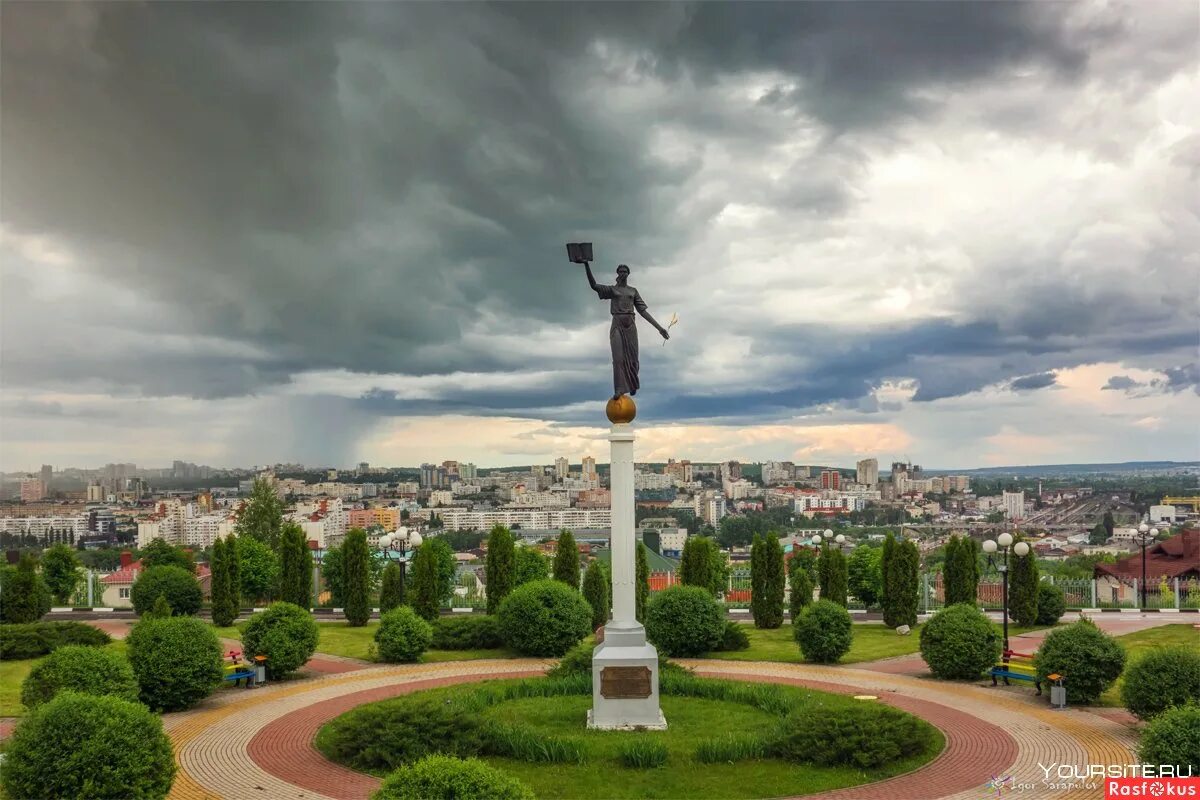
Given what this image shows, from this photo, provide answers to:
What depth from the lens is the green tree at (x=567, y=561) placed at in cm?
2567

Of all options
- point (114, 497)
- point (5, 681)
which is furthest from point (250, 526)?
point (114, 497)

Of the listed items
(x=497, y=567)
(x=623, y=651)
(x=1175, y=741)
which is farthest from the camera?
(x=497, y=567)

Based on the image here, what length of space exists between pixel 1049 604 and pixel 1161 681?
13655 mm

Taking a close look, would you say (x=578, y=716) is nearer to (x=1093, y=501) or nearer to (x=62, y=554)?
(x=62, y=554)

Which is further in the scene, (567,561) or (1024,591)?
(567,561)

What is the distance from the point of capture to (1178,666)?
12.4 metres

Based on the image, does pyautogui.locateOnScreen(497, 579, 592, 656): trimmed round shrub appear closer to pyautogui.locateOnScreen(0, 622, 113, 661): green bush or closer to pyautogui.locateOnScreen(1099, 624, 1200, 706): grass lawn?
pyautogui.locateOnScreen(0, 622, 113, 661): green bush

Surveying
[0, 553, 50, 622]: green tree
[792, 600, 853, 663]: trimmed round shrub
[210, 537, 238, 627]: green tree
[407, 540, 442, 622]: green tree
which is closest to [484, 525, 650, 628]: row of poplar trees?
[407, 540, 442, 622]: green tree

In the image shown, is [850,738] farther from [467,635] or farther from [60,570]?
[60,570]

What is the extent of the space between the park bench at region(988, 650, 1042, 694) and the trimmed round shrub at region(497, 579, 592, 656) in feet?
29.2

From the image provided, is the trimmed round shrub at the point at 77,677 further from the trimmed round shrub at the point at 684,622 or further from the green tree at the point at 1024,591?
the green tree at the point at 1024,591

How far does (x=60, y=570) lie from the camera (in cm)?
3341

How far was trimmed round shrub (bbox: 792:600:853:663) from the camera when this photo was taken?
19.0 m

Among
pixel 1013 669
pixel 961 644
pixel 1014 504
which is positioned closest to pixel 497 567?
pixel 961 644
